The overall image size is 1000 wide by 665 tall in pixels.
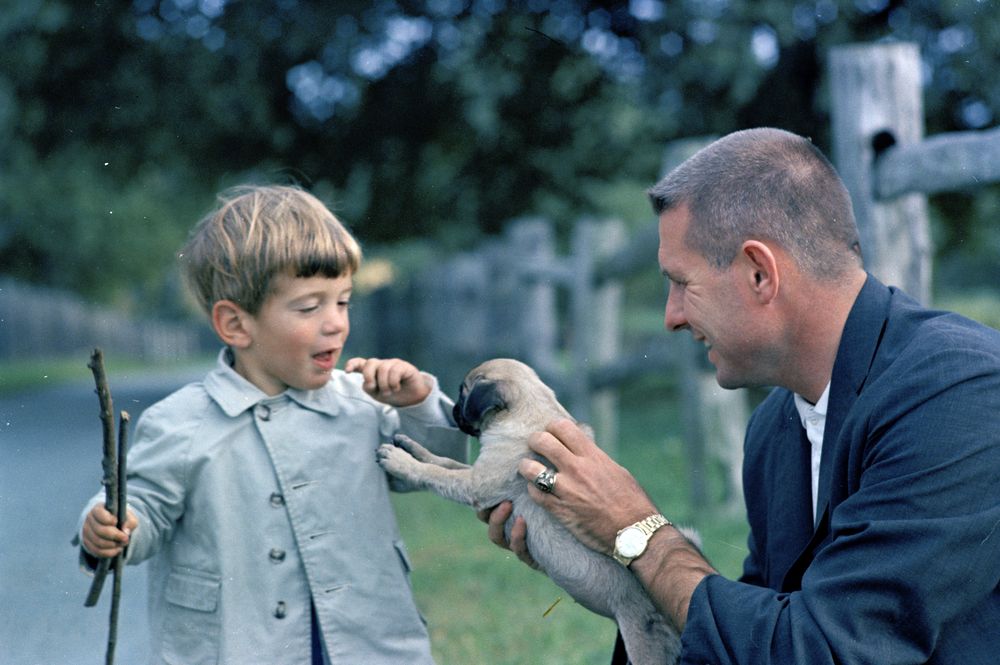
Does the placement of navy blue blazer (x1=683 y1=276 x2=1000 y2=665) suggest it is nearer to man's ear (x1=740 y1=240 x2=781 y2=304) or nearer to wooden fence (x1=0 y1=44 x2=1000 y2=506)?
man's ear (x1=740 y1=240 x2=781 y2=304)

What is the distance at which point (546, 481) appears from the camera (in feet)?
10.2

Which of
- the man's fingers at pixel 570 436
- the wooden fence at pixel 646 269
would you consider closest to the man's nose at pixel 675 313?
the man's fingers at pixel 570 436

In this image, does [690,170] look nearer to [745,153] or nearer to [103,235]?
[745,153]

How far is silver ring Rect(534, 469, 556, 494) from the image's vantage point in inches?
122

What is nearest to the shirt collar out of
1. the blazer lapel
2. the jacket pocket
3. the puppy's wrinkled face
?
the blazer lapel

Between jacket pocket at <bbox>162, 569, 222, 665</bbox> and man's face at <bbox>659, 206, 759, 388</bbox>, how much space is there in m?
1.59

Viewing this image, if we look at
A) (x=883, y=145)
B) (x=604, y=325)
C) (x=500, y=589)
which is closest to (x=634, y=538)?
(x=883, y=145)

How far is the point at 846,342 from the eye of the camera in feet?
9.66

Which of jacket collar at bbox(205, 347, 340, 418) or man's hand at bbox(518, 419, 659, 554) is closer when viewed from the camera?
man's hand at bbox(518, 419, 659, 554)

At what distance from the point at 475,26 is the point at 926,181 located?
8.42 m

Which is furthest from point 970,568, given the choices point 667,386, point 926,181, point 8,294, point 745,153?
point 8,294

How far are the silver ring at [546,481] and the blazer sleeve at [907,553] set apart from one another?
60cm

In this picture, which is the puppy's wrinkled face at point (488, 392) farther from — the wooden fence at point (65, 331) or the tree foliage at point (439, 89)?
the wooden fence at point (65, 331)

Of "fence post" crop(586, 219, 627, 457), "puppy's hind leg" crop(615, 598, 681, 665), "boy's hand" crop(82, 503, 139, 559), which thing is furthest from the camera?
"fence post" crop(586, 219, 627, 457)
